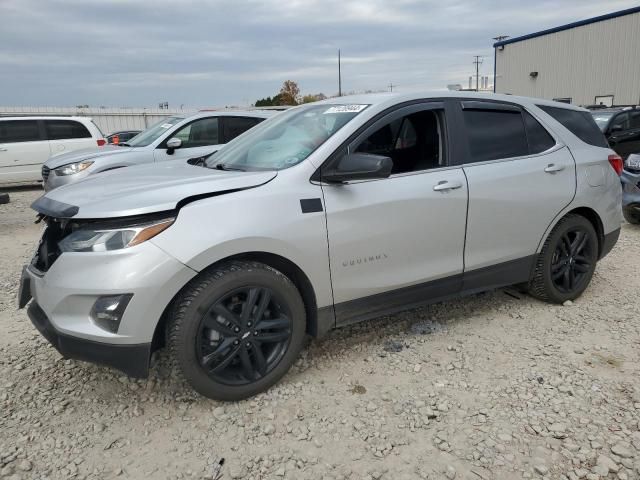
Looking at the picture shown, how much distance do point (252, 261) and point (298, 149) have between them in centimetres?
81

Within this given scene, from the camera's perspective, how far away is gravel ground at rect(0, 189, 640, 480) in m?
2.35

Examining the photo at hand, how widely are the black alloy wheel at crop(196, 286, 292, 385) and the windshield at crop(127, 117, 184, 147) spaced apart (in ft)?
17.8

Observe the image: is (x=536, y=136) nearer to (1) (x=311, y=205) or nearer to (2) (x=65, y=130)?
(1) (x=311, y=205)

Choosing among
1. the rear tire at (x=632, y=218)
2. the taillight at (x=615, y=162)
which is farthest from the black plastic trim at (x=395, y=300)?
the rear tire at (x=632, y=218)

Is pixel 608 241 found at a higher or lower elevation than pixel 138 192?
lower

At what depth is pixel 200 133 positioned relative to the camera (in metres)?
7.64

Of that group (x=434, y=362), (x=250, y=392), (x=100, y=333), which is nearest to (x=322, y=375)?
(x=250, y=392)

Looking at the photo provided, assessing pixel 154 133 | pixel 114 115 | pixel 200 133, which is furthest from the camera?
pixel 114 115

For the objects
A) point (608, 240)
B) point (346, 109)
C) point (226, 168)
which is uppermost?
point (346, 109)

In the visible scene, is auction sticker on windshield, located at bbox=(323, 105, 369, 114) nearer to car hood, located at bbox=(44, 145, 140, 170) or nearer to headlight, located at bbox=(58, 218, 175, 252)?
headlight, located at bbox=(58, 218, 175, 252)

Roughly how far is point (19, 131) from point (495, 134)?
1125 centimetres

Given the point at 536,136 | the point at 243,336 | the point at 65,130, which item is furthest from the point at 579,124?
the point at 65,130

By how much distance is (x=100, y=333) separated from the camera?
2.43 meters

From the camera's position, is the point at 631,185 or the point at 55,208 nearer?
the point at 55,208
